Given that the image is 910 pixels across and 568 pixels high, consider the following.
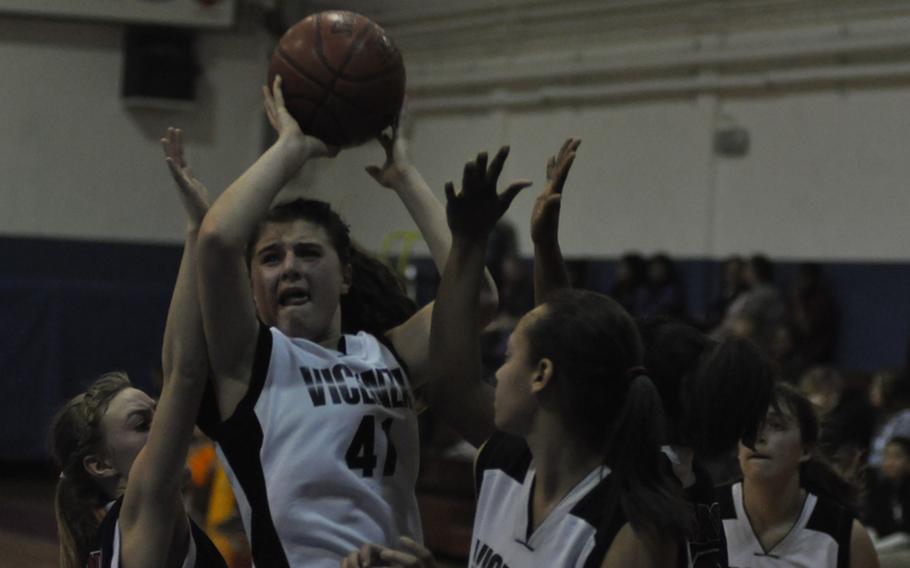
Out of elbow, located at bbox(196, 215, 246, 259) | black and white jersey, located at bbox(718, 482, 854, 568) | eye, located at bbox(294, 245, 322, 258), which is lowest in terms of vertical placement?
black and white jersey, located at bbox(718, 482, 854, 568)

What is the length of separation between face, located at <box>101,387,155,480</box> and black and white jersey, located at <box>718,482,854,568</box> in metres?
1.33

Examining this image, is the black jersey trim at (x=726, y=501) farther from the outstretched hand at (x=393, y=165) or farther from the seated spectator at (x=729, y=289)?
the seated spectator at (x=729, y=289)

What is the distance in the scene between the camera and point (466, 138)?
12430mm

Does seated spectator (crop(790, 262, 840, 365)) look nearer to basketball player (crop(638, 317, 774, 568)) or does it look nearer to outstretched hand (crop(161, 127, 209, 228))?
basketball player (crop(638, 317, 774, 568))

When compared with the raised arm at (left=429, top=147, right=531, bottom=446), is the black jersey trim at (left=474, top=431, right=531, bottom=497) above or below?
below

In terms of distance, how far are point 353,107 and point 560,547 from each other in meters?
1.04

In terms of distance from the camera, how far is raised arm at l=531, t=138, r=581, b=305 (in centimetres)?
281

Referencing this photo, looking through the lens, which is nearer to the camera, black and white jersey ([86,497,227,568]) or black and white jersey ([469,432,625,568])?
black and white jersey ([469,432,625,568])

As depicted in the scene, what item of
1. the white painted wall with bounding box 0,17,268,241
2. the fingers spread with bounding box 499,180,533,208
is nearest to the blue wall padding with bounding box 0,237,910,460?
the white painted wall with bounding box 0,17,268,241

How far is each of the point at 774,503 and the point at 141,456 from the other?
145 centimetres

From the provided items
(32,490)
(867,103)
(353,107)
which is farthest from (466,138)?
(353,107)

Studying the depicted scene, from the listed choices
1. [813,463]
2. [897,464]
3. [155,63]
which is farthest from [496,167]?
[155,63]

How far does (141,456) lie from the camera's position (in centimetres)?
257

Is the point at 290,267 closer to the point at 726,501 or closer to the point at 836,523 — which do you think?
the point at 726,501
